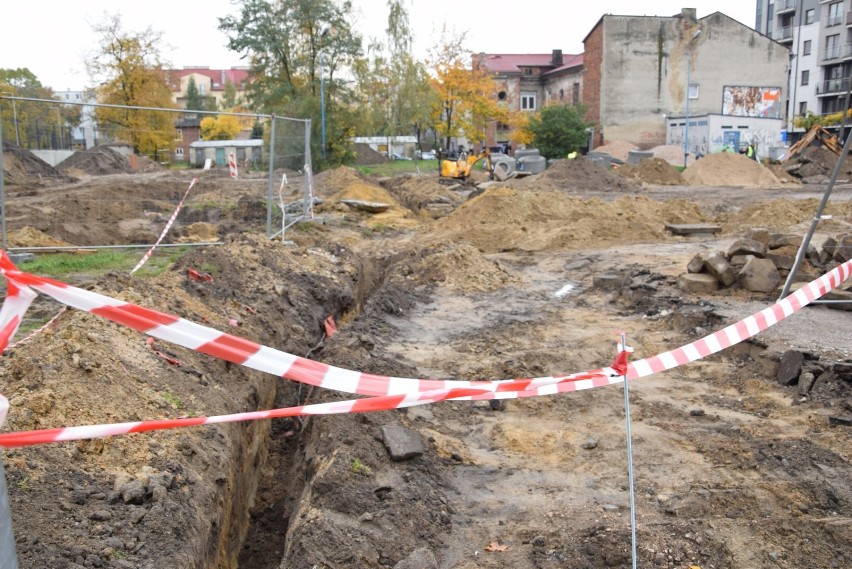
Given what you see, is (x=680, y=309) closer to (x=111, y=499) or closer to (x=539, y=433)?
(x=539, y=433)

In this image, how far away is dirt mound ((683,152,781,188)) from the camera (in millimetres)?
32344

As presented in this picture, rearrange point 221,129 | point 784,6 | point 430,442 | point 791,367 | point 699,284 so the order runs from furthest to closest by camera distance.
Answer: point 784,6 → point 221,129 → point 699,284 → point 791,367 → point 430,442

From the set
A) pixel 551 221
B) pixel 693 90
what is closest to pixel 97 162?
pixel 551 221

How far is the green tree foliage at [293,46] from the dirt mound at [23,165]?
427 inches

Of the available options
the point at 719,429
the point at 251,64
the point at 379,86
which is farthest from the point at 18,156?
the point at 719,429

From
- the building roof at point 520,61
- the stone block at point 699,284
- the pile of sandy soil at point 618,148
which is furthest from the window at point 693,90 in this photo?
the stone block at point 699,284

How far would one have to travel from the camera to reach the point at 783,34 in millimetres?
76125

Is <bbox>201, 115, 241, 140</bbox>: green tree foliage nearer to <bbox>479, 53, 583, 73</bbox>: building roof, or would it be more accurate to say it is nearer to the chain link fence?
<bbox>479, 53, 583, 73</bbox>: building roof

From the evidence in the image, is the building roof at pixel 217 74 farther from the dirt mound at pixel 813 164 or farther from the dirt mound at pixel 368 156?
the dirt mound at pixel 813 164

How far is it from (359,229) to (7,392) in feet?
49.5

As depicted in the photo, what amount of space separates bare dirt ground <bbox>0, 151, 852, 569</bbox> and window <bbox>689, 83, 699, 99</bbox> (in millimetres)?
44177

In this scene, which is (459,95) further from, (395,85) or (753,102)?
(753,102)

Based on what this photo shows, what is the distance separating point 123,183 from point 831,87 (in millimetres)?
65372

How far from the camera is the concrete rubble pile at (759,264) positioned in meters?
10.6
